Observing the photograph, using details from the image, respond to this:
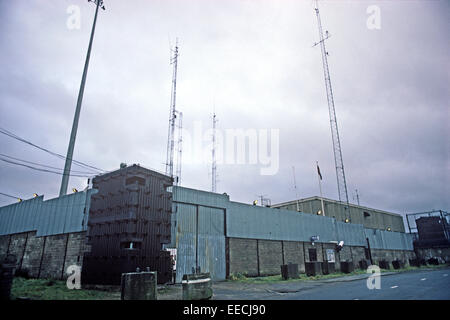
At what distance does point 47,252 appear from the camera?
2369 cm

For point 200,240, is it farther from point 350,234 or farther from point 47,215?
point 350,234

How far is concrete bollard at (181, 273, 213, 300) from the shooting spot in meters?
11.0

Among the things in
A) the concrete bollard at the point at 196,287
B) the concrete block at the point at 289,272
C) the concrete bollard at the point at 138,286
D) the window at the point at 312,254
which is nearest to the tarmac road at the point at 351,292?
the concrete bollard at the point at 196,287

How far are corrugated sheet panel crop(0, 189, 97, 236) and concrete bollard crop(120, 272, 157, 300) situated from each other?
1301 cm

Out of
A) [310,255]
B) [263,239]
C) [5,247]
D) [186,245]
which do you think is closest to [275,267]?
[263,239]

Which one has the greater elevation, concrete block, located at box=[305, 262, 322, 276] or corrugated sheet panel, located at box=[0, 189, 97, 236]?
corrugated sheet panel, located at box=[0, 189, 97, 236]

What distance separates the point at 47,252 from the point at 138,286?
60.6ft

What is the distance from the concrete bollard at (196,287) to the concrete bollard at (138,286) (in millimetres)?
1227

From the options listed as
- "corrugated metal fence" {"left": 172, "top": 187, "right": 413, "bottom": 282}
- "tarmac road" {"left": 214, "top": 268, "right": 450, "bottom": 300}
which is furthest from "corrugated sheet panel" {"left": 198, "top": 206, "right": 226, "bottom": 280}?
"tarmac road" {"left": 214, "top": 268, "right": 450, "bottom": 300}

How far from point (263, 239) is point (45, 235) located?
67.4ft

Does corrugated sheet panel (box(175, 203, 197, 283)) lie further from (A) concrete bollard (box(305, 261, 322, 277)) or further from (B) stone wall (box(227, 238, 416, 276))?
(A) concrete bollard (box(305, 261, 322, 277))

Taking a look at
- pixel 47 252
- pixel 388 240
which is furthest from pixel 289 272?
pixel 388 240

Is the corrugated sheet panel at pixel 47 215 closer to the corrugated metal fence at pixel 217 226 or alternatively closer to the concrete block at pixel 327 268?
the corrugated metal fence at pixel 217 226
